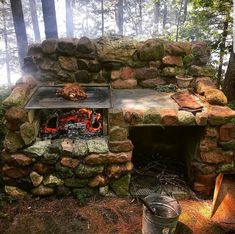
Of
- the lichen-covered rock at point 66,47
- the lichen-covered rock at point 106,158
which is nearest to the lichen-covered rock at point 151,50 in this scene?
the lichen-covered rock at point 66,47

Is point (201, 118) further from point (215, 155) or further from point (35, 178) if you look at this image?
point (35, 178)

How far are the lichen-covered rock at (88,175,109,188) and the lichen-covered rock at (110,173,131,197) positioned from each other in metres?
0.15

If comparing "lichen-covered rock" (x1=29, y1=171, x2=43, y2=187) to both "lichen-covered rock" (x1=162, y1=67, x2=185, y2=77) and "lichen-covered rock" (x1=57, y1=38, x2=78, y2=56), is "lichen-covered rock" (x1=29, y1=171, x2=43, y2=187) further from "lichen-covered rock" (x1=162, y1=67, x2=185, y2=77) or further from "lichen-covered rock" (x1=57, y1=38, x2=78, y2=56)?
"lichen-covered rock" (x1=162, y1=67, x2=185, y2=77)

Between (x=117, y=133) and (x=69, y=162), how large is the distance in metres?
0.85

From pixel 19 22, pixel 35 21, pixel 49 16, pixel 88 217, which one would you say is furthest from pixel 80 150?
pixel 35 21

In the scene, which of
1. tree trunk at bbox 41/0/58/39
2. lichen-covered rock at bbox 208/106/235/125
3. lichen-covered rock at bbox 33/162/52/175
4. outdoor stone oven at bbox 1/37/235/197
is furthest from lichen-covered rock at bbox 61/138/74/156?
tree trunk at bbox 41/0/58/39

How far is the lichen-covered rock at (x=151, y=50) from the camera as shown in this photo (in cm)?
527

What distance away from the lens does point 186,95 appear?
193 inches

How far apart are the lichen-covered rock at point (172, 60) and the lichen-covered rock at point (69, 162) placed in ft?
8.64

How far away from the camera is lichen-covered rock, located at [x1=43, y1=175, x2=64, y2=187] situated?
4.24m

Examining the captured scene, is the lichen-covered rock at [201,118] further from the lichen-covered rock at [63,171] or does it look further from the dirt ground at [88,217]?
the lichen-covered rock at [63,171]

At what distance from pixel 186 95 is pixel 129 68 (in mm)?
1256

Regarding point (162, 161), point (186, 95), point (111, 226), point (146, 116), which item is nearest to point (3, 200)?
point (111, 226)

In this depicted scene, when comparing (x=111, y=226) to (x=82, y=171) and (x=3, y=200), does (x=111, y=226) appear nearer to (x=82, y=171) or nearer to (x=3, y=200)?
(x=82, y=171)
